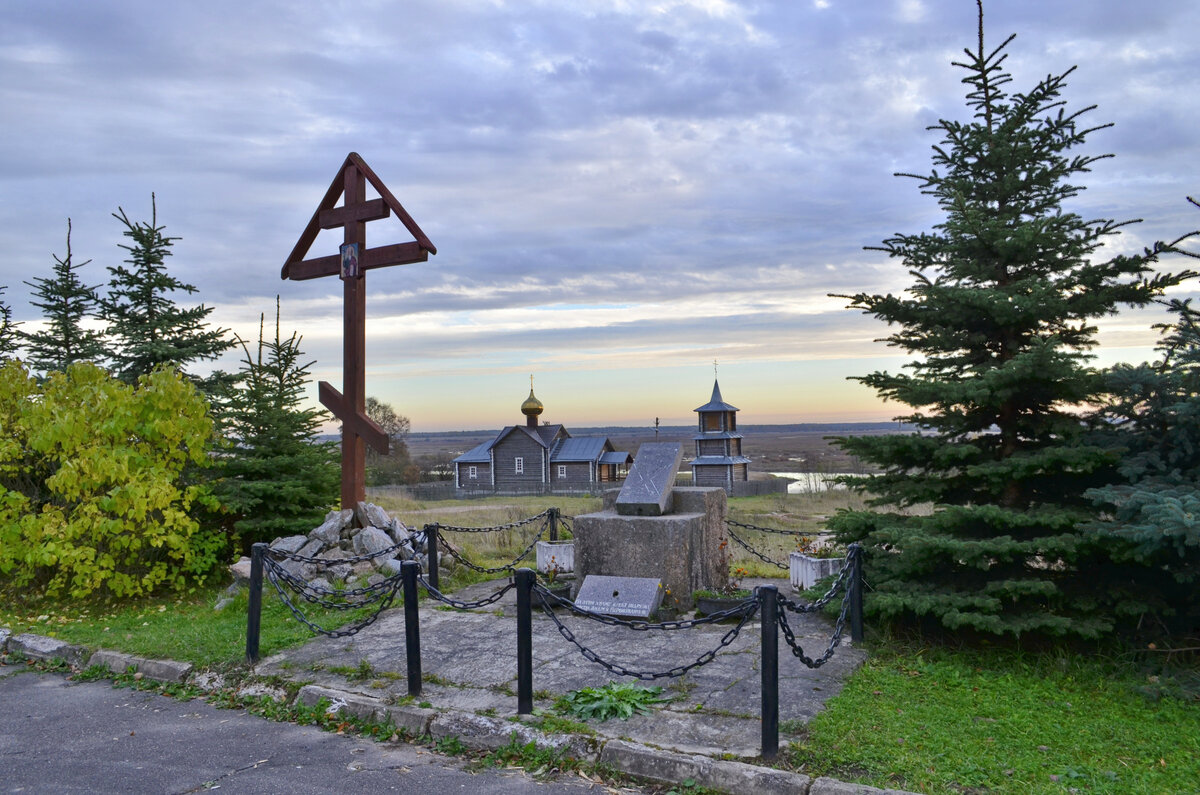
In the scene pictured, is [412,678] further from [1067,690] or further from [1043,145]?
[1043,145]

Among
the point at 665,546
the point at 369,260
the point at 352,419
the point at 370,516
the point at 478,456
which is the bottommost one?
the point at 478,456

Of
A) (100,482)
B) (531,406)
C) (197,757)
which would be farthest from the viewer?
(531,406)

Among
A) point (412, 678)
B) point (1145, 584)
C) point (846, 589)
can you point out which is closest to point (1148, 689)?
point (1145, 584)

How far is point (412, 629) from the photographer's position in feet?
19.7

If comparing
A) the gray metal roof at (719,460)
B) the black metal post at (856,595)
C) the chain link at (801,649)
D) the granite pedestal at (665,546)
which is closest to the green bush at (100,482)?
the granite pedestal at (665,546)

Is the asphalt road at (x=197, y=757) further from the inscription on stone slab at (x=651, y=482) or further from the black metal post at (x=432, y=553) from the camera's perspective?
the inscription on stone slab at (x=651, y=482)

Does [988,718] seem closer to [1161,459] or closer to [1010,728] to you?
[1010,728]

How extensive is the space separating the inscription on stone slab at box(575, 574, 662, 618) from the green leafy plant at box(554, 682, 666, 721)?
7.35ft

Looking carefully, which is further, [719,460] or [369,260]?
[719,460]

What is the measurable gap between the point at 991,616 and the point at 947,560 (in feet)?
2.59

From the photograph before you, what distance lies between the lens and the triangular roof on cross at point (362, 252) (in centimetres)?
990

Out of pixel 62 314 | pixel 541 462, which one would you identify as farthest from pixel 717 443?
pixel 62 314

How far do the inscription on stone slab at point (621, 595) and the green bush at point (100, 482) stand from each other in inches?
204

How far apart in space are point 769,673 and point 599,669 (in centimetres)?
204
